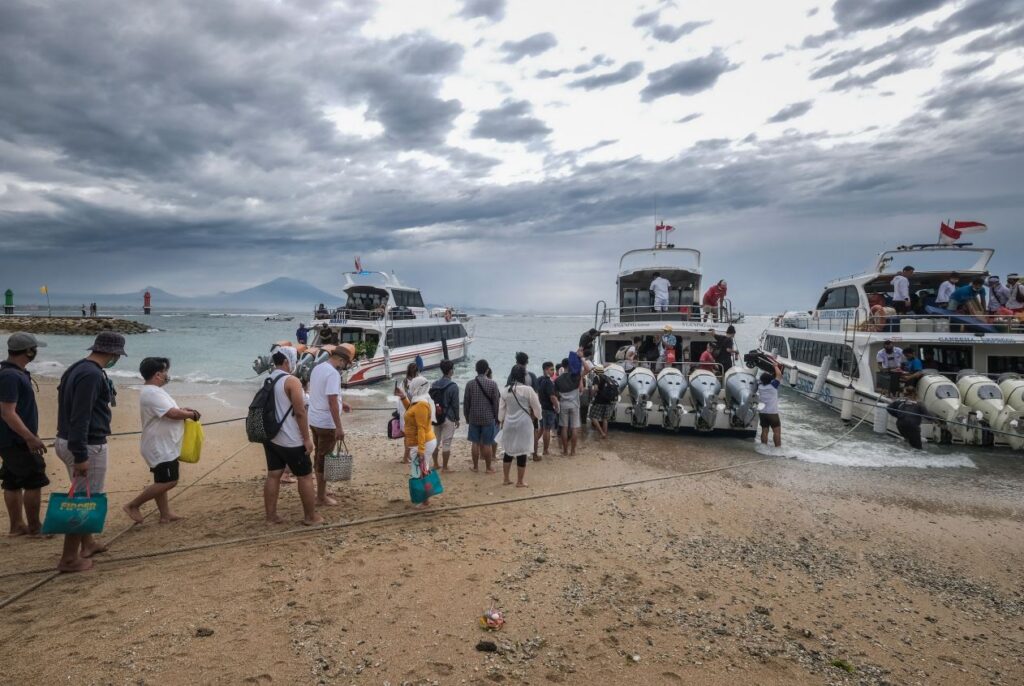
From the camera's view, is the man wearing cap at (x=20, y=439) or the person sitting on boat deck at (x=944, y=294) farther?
the person sitting on boat deck at (x=944, y=294)

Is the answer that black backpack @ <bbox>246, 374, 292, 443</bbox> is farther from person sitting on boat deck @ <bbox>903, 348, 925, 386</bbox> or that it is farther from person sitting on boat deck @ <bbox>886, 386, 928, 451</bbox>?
person sitting on boat deck @ <bbox>903, 348, 925, 386</bbox>

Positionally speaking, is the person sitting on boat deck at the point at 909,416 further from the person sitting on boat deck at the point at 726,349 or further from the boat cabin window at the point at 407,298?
the boat cabin window at the point at 407,298

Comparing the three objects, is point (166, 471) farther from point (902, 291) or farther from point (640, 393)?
point (902, 291)

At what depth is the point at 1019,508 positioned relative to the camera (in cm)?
730

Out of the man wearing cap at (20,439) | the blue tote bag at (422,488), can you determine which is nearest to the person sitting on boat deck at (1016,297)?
the blue tote bag at (422,488)

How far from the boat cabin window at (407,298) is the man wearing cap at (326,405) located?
1965 centimetres

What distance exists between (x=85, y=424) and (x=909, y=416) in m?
13.6

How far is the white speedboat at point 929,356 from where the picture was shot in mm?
10414

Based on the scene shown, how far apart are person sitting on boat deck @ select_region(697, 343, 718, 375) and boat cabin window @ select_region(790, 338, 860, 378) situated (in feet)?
13.1

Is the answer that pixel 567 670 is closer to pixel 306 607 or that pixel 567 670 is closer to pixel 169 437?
pixel 306 607

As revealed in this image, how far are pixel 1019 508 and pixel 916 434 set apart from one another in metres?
3.51

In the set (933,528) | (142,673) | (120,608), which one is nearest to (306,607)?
(142,673)

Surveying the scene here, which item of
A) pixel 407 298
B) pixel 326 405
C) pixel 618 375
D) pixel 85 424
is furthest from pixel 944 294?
pixel 407 298

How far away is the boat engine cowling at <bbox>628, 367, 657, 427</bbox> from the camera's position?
447 inches
